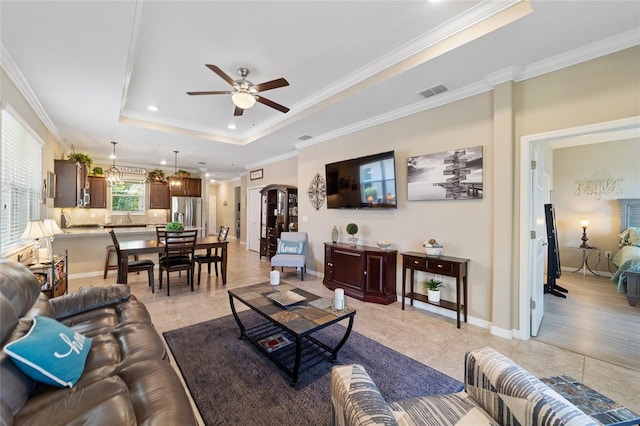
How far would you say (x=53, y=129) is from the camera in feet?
14.8

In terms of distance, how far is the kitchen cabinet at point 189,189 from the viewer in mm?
8125

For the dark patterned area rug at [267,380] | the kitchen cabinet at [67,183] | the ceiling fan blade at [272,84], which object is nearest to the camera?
the dark patterned area rug at [267,380]

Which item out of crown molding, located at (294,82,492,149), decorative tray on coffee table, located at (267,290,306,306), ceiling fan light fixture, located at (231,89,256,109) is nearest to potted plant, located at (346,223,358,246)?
crown molding, located at (294,82,492,149)

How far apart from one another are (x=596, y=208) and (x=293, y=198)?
6.41m

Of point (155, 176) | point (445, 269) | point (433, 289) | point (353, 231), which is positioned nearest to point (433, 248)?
point (445, 269)

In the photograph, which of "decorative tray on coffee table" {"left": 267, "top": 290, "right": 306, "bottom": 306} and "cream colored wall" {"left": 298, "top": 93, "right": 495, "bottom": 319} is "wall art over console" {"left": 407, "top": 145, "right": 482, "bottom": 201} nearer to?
Result: "cream colored wall" {"left": 298, "top": 93, "right": 495, "bottom": 319}

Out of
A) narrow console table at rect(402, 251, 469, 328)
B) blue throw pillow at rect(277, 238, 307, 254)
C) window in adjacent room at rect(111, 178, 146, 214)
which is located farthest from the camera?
window in adjacent room at rect(111, 178, 146, 214)

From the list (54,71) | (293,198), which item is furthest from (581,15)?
(293,198)

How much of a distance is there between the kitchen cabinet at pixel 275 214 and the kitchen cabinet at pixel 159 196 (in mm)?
3178

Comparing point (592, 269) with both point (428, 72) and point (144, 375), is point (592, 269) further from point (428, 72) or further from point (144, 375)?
point (144, 375)

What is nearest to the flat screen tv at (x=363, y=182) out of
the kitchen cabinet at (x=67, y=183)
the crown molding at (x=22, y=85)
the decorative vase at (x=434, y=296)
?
the decorative vase at (x=434, y=296)

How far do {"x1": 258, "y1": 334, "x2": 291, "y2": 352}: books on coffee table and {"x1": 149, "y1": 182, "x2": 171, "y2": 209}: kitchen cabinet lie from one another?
703 cm

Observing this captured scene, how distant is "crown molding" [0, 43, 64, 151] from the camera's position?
2.43 m

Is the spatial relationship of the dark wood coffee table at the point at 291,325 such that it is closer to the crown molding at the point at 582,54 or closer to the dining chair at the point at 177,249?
the dining chair at the point at 177,249
